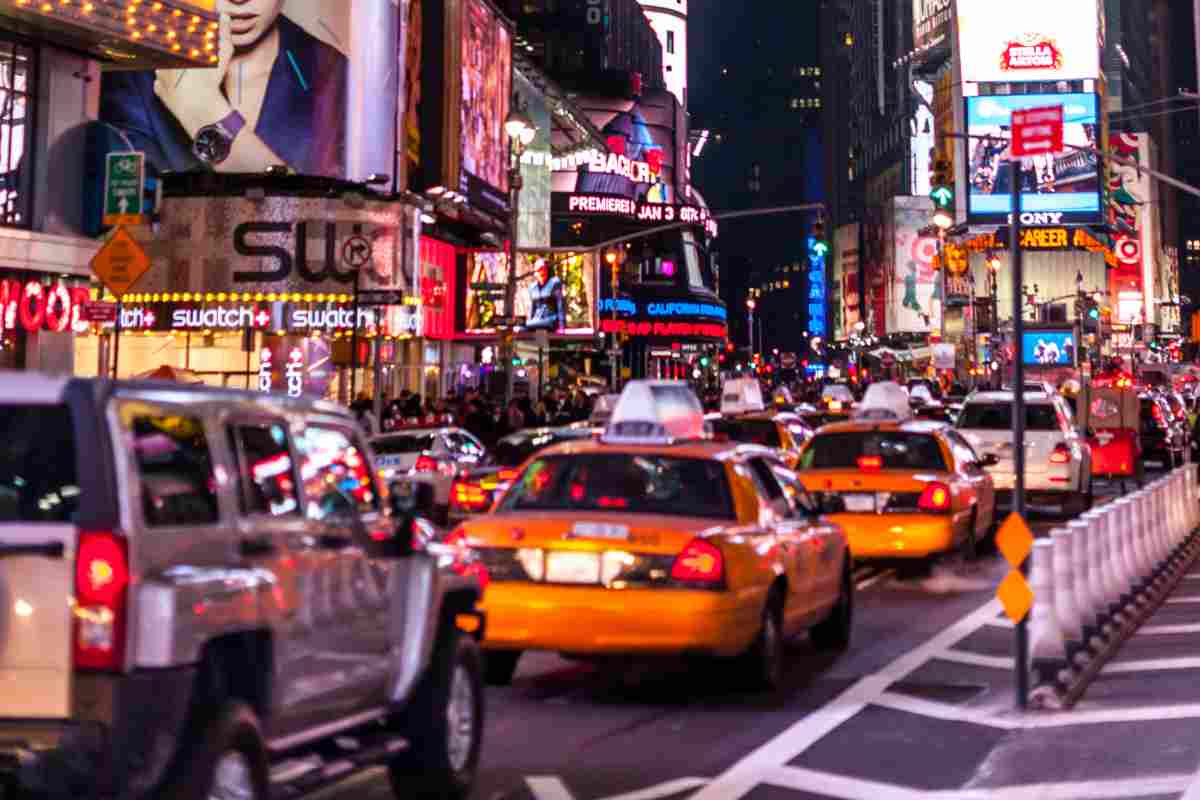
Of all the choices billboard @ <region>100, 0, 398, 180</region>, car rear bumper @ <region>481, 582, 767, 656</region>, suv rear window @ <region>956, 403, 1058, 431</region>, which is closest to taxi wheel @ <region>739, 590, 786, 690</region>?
car rear bumper @ <region>481, 582, 767, 656</region>

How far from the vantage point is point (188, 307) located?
148 ft

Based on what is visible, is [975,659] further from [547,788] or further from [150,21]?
[150,21]

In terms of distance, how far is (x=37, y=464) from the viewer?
607cm

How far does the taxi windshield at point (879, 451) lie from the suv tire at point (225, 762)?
45.6ft

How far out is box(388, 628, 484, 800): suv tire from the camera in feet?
26.4

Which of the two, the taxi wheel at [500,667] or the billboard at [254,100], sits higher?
the billboard at [254,100]

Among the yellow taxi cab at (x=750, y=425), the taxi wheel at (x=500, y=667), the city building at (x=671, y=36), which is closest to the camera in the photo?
the taxi wheel at (x=500, y=667)

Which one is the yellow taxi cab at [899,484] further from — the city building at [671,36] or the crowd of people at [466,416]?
the city building at [671,36]

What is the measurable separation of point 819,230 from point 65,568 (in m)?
67.4

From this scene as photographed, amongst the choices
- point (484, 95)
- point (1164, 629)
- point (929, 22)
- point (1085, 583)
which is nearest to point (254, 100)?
point (484, 95)

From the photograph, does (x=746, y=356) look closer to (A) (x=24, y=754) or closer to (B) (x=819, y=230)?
(B) (x=819, y=230)

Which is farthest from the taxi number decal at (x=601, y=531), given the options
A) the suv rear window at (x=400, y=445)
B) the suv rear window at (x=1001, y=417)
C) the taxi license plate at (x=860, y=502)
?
the suv rear window at (x=1001, y=417)

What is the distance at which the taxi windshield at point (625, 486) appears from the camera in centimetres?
1156

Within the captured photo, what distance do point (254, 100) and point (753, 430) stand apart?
25.3 meters
